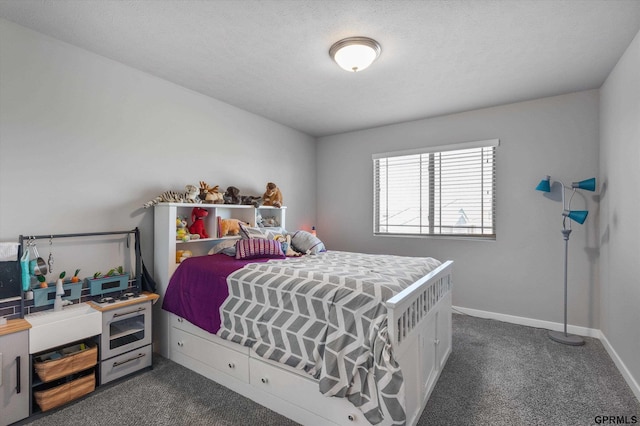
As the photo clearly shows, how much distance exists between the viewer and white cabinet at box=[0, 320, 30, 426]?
177 cm

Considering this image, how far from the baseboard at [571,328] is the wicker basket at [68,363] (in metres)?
3.71

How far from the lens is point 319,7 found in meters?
1.89

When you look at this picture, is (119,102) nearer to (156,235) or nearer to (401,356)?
(156,235)

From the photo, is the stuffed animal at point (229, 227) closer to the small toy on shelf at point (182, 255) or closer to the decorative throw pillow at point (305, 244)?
the small toy on shelf at point (182, 255)

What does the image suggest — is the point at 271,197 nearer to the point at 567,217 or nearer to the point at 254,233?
the point at 254,233

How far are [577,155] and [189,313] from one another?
4023 mm

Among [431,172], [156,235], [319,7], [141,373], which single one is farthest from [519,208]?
[141,373]

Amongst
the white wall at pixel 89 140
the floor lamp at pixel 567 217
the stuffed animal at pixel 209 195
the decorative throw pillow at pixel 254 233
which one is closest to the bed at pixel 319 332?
Answer: the decorative throw pillow at pixel 254 233

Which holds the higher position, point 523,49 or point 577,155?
Result: point 523,49

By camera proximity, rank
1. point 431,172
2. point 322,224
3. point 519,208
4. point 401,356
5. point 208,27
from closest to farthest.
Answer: point 401,356 → point 208,27 → point 519,208 → point 431,172 → point 322,224

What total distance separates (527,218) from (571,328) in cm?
121

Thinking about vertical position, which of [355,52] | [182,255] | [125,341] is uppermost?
[355,52]

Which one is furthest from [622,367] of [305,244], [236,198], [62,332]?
[62,332]

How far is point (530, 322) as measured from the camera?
11.2 feet
